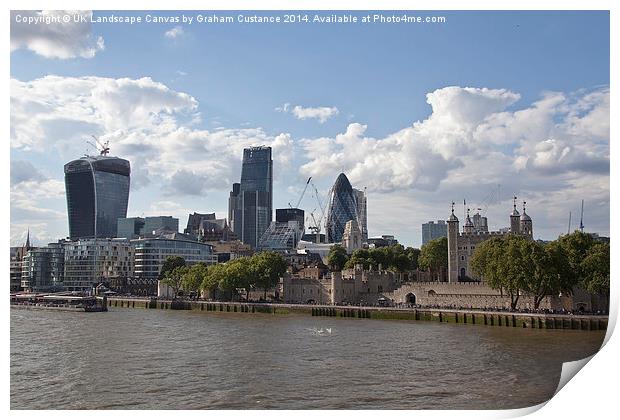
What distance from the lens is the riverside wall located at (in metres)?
49.3

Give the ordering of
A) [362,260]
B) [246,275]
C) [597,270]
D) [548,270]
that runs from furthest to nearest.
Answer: [362,260]
[246,275]
[548,270]
[597,270]

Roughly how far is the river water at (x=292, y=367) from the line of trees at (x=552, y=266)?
16.7ft

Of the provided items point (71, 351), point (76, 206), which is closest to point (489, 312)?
point (71, 351)

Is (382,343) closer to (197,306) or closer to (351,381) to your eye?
(351,381)

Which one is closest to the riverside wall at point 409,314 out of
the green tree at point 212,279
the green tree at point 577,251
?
the green tree at point 212,279

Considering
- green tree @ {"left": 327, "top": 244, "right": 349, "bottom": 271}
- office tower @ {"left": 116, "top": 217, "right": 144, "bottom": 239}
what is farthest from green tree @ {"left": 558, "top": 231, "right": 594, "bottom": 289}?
office tower @ {"left": 116, "top": 217, "right": 144, "bottom": 239}

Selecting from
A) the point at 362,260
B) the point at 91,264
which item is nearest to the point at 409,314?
the point at 362,260

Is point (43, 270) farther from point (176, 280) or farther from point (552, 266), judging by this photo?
point (552, 266)

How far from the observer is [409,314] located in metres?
63.0

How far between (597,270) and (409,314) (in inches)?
684

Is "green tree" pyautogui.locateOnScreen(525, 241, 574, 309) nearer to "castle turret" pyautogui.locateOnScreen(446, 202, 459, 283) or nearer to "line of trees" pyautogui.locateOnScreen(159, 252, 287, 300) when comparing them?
"castle turret" pyautogui.locateOnScreen(446, 202, 459, 283)

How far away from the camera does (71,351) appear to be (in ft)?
132

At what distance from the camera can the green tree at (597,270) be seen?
50531 millimetres

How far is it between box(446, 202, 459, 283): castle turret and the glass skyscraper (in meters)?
116
